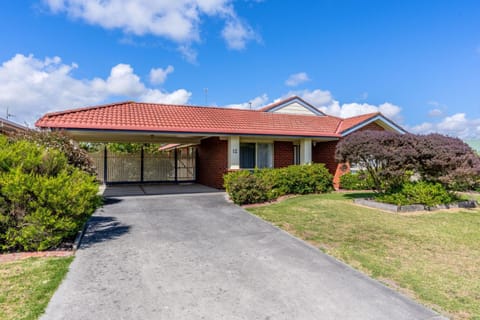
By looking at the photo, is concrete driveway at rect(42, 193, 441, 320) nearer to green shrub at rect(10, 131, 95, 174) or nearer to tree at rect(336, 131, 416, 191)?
green shrub at rect(10, 131, 95, 174)

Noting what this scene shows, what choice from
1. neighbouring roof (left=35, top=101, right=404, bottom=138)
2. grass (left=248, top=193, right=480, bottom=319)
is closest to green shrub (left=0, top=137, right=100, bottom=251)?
grass (left=248, top=193, right=480, bottom=319)

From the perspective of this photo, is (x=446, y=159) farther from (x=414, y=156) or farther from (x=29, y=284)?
(x=29, y=284)

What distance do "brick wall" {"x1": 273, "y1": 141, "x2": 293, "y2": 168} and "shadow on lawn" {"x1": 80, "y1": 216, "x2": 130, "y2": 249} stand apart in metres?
9.92

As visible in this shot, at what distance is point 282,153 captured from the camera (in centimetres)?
1666

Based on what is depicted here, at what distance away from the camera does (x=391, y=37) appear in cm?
1510

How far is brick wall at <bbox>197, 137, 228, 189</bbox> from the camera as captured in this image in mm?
15166

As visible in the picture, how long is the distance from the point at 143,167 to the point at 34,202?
14.3 metres

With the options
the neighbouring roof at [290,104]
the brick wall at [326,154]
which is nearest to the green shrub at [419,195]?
the brick wall at [326,154]

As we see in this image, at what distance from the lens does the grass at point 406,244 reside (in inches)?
162

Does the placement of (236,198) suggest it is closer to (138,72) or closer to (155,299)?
(155,299)

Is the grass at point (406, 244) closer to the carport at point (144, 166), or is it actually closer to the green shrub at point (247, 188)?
the green shrub at point (247, 188)

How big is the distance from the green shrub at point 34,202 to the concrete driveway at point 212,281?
70 cm

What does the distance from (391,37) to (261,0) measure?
6.99m

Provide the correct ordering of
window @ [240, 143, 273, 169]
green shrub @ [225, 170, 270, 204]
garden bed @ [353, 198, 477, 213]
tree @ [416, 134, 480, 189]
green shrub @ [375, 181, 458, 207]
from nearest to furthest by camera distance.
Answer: garden bed @ [353, 198, 477, 213] < tree @ [416, 134, 480, 189] < green shrub @ [375, 181, 458, 207] < green shrub @ [225, 170, 270, 204] < window @ [240, 143, 273, 169]
